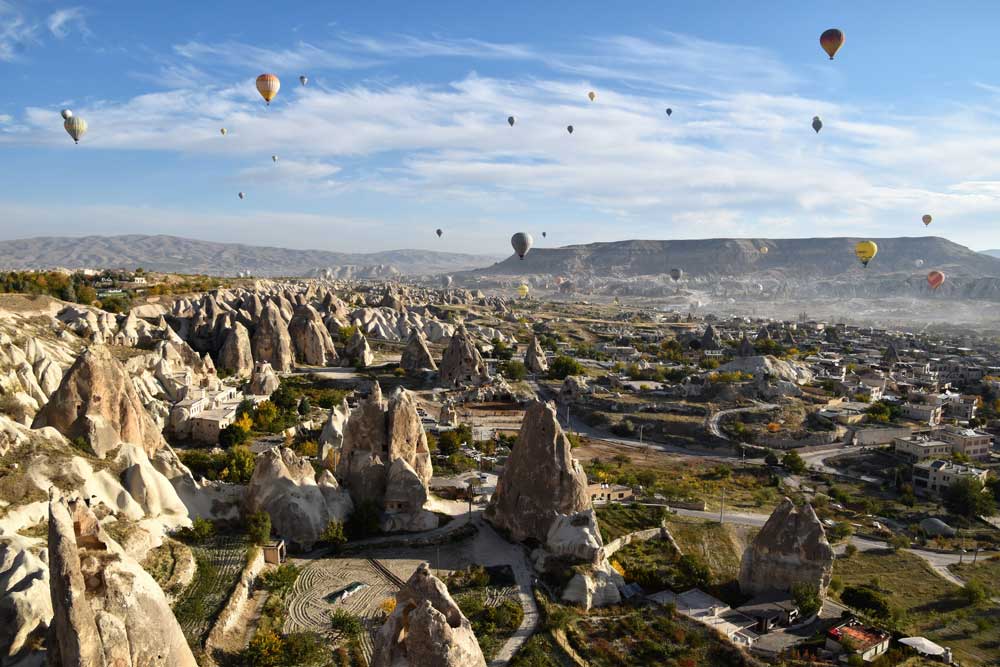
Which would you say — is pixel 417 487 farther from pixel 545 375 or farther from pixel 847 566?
pixel 545 375

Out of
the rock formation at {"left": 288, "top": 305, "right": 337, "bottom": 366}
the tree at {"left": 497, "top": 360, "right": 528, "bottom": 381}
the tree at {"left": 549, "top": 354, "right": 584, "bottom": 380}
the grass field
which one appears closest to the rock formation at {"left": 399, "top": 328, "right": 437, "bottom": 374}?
the tree at {"left": 497, "top": 360, "right": 528, "bottom": 381}

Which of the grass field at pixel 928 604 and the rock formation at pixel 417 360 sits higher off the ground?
the rock formation at pixel 417 360

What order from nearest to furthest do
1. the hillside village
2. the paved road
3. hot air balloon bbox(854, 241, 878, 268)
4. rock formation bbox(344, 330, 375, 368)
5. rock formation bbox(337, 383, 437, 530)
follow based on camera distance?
the hillside village
rock formation bbox(337, 383, 437, 530)
the paved road
rock formation bbox(344, 330, 375, 368)
hot air balloon bbox(854, 241, 878, 268)

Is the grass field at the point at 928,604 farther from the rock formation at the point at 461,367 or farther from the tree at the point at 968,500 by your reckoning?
the rock formation at the point at 461,367

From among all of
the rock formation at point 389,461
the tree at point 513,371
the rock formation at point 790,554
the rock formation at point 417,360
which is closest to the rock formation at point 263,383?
the rock formation at point 417,360

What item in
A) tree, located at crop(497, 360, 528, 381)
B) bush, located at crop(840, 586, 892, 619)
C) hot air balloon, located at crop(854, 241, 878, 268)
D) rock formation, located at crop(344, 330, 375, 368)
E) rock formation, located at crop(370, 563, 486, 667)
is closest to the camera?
rock formation, located at crop(370, 563, 486, 667)

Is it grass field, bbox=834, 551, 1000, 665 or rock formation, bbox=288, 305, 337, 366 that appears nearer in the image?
grass field, bbox=834, 551, 1000, 665

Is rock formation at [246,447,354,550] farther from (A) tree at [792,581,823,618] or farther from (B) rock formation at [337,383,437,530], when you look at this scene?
(A) tree at [792,581,823,618]

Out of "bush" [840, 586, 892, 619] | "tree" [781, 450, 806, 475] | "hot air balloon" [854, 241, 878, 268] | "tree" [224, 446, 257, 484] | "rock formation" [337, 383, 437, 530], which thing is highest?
"hot air balloon" [854, 241, 878, 268]
